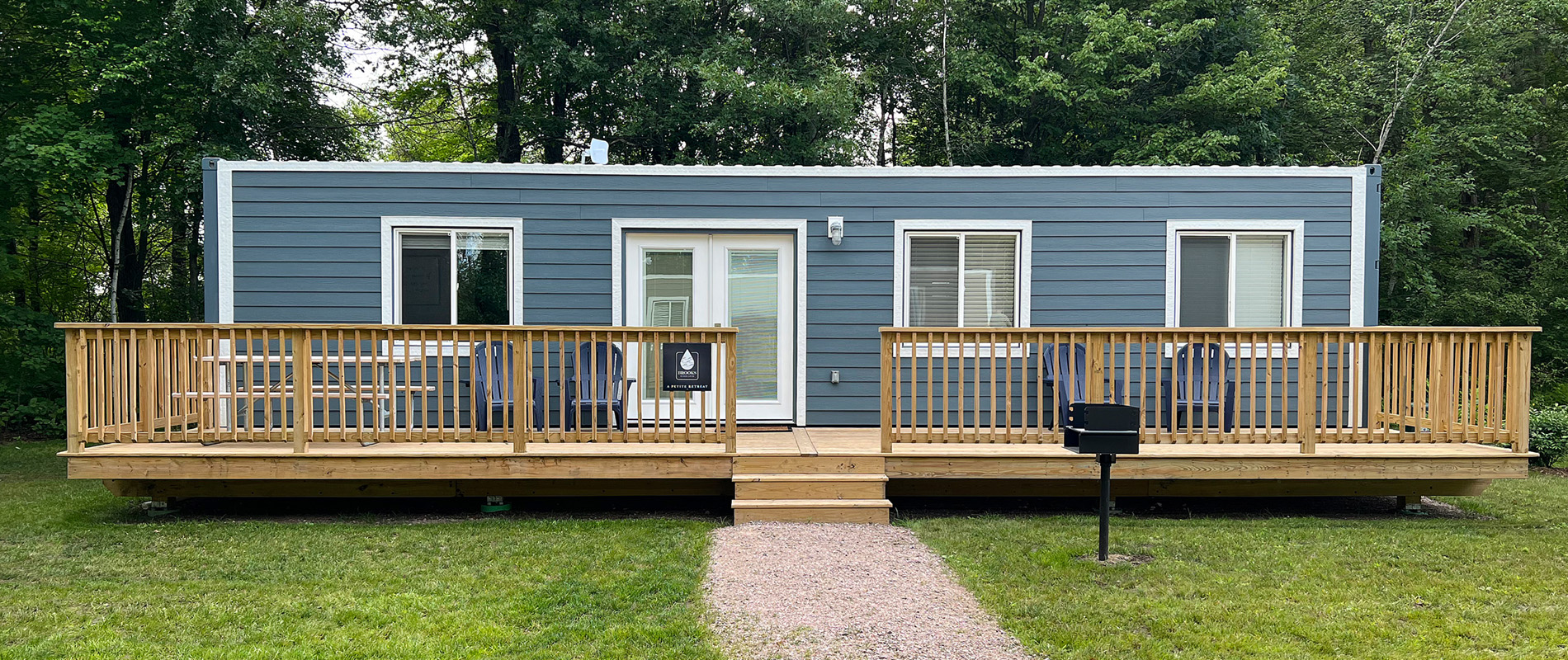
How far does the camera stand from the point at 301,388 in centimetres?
549

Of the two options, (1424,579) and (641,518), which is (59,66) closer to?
(641,518)

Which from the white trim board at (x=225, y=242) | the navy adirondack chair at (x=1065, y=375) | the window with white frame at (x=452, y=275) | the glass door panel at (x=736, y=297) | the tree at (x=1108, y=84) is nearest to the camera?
the navy adirondack chair at (x=1065, y=375)

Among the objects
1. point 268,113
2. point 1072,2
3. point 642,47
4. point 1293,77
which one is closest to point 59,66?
point 268,113

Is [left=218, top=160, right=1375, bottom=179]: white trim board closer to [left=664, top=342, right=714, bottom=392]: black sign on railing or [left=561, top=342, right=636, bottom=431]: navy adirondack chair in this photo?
[left=561, top=342, right=636, bottom=431]: navy adirondack chair

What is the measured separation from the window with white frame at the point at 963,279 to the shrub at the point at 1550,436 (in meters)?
5.84

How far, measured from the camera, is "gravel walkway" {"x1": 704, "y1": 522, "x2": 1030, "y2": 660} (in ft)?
11.1

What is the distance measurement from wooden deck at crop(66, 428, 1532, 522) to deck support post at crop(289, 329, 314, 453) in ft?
0.37

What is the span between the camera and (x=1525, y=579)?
4.27 meters

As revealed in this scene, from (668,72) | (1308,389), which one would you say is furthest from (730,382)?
(668,72)

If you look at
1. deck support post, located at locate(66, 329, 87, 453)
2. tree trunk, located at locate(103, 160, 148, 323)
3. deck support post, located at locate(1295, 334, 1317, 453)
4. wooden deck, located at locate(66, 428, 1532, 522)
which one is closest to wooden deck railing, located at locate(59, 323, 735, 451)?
deck support post, located at locate(66, 329, 87, 453)

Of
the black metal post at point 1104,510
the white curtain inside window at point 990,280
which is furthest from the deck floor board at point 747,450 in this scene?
the white curtain inside window at point 990,280

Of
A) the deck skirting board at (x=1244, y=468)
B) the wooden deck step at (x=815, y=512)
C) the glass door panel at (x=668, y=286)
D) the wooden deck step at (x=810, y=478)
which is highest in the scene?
the glass door panel at (x=668, y=286)

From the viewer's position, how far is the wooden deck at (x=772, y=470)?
18.0 ft

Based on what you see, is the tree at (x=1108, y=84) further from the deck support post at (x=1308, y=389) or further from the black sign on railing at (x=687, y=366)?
the black sign on railing at (x=687, y=366)
